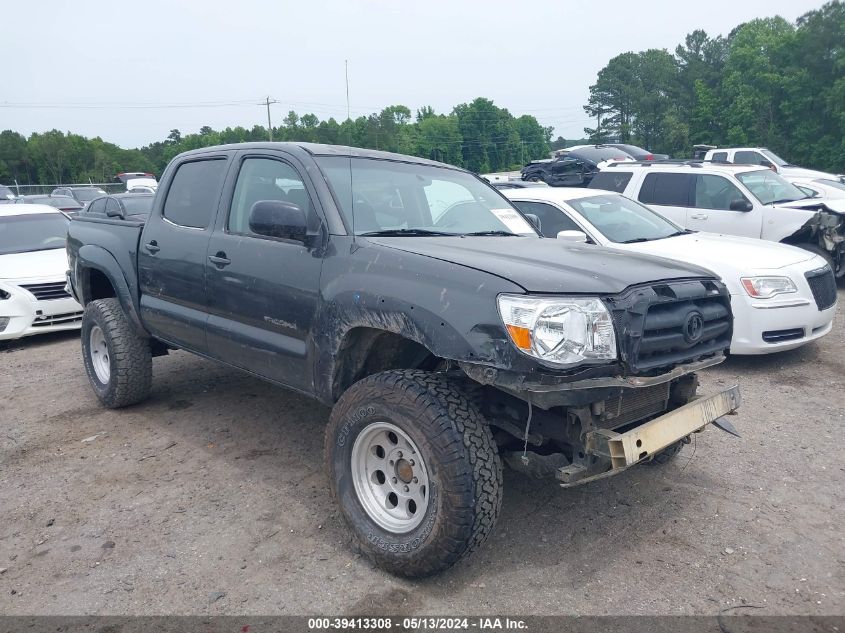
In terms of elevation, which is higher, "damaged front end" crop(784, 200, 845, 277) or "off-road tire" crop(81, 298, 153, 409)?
"damaged front end" crop(784, 200, 845, 277)

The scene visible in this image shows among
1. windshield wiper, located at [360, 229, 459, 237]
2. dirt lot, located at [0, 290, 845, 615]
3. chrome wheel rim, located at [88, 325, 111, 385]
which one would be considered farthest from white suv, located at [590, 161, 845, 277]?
chrome wheel rim, located at [88, 325, 111, 385]

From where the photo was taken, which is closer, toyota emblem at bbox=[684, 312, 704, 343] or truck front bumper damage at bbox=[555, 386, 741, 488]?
truck front bumper damage at bbox=[555, 386, 741, 488]

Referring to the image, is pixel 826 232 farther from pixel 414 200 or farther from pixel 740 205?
pixel 414 200

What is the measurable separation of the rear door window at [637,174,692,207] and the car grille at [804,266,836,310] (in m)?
3.16

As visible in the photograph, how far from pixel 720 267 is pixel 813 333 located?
1123 millimetres

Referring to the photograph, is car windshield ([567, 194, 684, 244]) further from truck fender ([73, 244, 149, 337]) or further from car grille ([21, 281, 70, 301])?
car grille ([21, 281, 70, 301])

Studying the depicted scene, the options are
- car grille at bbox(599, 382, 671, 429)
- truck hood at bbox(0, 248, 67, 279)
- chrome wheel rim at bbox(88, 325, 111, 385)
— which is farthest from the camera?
truck hood at bbox(0, 248, 67, 279)

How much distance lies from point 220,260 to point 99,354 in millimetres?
2168

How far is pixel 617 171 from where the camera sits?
9.99 m

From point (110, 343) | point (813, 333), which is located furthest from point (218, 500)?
point (813, 333)

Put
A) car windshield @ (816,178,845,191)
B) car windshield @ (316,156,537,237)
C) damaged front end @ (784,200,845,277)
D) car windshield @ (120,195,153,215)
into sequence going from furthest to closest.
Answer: car windshield @ (816,178,845,191), car windshield @ (120,195,153,215), damaged front end @ (784,200,845,277), car windshield @ (316,156,537,237)

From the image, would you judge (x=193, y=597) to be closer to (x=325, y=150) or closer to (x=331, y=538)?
(x=331, y=538)

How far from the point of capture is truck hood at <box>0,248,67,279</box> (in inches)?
316

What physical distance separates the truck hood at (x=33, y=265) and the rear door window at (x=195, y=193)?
Answer: 418cm
